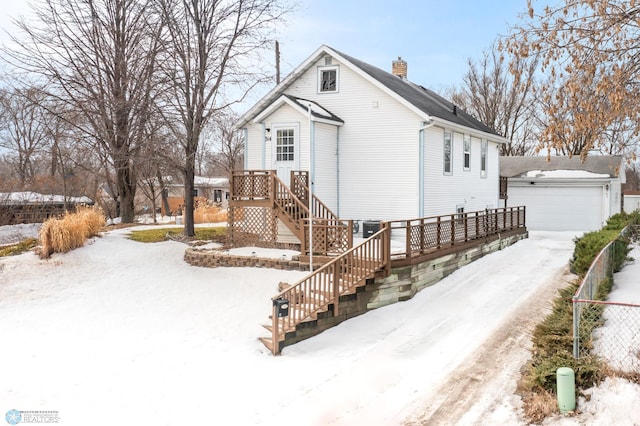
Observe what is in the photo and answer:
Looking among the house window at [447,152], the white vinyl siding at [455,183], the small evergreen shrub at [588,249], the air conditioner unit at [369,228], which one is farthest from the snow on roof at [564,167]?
the air conditioner unit at [369,228]

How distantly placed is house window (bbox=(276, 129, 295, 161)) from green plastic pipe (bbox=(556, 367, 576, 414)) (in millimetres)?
11894

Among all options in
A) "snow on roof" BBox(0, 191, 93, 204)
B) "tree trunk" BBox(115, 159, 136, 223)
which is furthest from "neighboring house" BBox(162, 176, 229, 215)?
"tree trunk" BBox(115, 159, 136, 223)

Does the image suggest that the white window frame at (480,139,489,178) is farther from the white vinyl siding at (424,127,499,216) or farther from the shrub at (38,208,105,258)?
the shrub at (38,208,105,258)

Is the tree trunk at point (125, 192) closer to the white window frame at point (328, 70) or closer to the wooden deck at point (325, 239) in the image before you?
the wooden deck at point (325, 239)

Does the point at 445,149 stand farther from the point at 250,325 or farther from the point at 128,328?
the point at 128,328

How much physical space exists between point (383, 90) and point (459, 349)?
10.4 meters

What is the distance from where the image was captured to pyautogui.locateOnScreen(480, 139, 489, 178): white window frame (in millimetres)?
22094

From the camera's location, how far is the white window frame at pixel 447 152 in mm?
18231

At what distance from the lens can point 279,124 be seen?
54.6 feet

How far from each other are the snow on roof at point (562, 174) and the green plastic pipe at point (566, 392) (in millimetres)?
21528

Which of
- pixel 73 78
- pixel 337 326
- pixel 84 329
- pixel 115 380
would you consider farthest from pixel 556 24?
pixel 73 78

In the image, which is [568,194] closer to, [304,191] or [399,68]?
[399,68]

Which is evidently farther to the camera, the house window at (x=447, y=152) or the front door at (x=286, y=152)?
the house window at (x=447, y=152)

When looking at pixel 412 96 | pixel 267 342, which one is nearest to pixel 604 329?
pixel 267 342
